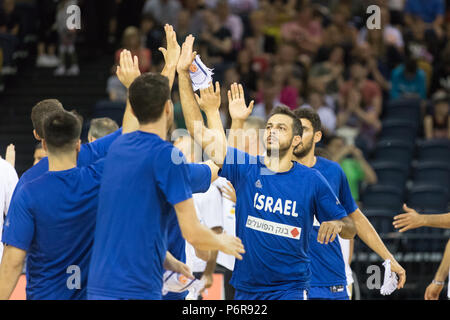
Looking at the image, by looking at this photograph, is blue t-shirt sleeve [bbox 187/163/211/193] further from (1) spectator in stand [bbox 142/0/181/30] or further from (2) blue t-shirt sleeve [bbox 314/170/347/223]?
(1) spectator in stand [bbox 142/0/181/30]

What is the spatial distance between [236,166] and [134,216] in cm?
148

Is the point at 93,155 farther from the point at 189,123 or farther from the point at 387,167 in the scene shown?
the point at 387,167

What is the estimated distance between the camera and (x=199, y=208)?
725 cm

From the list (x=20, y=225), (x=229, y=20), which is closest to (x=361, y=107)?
(x=229, y=20)

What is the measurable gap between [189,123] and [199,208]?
203 cm

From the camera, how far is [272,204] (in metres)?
5.55

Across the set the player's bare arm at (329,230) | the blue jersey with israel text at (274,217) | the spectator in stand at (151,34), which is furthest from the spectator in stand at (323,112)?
the player's bare arm at (329,230)

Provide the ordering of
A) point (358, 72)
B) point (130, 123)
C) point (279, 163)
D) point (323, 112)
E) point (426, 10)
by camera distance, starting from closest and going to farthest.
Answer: point (130, 123)
point (279, 163)
point (323, 112)
point (358, 72)
point (426, 10)

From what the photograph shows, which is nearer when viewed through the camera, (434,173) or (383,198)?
(383,198)

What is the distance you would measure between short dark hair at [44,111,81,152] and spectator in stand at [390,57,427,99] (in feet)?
32.2

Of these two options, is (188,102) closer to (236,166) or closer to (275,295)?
(236,166)

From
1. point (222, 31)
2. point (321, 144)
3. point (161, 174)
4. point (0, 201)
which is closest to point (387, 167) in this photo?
point (321, 144)

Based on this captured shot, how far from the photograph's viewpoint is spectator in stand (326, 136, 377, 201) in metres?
11.3

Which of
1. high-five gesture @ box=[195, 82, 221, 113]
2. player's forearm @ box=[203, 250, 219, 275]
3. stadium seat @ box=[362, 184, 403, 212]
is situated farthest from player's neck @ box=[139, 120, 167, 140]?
stadium seat @ box=[362, 184, 403, 212]
